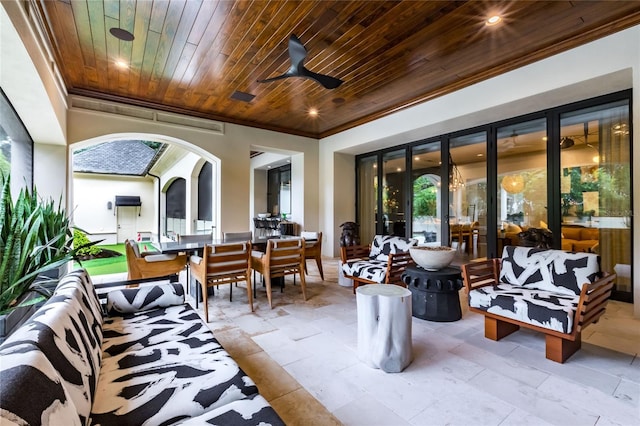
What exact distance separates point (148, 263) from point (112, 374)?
252 centimetres

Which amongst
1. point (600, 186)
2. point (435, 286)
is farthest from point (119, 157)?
point (600, 186)

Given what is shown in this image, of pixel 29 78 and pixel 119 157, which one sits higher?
pixel 119 157

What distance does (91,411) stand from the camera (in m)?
1.15

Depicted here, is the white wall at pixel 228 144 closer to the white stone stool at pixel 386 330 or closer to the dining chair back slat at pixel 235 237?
the dining chair back slat at pixel 235 237

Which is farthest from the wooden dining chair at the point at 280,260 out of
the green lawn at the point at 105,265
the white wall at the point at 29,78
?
the green lawn at the point at 105,265

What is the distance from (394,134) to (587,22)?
2947mm

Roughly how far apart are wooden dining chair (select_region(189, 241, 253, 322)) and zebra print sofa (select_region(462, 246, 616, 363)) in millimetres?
2392

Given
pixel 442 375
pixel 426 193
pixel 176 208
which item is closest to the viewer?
pixel 442 375

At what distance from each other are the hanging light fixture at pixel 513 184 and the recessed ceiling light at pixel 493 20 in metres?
2.50

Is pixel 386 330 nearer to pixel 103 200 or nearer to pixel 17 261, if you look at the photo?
pixel 17 261

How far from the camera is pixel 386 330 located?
7.09ft

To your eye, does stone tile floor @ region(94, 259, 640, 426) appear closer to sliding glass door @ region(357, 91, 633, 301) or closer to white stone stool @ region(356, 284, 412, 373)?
white stone stool @ region(356, 284, 412, 373)

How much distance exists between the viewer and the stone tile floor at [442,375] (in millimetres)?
1708

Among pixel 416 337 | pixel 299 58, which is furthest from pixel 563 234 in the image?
pixel 299 58
